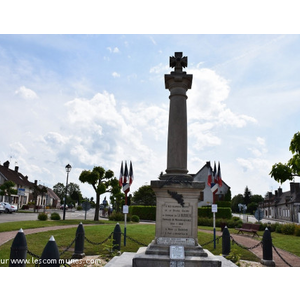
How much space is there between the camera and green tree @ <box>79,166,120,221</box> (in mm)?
27969

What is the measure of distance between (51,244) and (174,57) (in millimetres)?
6678

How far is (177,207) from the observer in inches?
298

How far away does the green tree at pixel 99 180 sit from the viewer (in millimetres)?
27969

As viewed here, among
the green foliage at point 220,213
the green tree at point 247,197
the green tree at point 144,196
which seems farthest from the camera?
the green tree at point 247,197

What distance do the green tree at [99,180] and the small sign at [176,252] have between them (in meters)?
21.8

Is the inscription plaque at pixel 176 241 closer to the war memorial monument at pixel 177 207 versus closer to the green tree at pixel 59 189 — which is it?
the war memorial monument at pixel 177 207

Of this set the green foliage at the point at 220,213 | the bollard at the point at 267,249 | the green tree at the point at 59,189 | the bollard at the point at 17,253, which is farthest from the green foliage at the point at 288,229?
the green tree at the point at 59,189

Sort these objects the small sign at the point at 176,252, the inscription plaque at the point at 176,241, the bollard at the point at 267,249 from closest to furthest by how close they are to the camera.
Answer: the small sign at the point at 176,252, the inscription plaque at the point at 176,241, the bollard at the point at 267,249

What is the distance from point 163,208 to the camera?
24.9 feet

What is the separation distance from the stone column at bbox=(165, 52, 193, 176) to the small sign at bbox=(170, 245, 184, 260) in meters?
1.97

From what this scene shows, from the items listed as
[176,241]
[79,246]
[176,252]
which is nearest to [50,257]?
[176,252]

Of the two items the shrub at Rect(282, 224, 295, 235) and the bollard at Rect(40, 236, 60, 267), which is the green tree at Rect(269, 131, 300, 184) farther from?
the bollard at Rect(40, 236, 60, 267)

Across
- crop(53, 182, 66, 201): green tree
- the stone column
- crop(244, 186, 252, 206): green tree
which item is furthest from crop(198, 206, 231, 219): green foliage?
crop(53, 182, 66, 201): green tree

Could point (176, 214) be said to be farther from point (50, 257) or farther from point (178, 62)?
point (178, 62)
